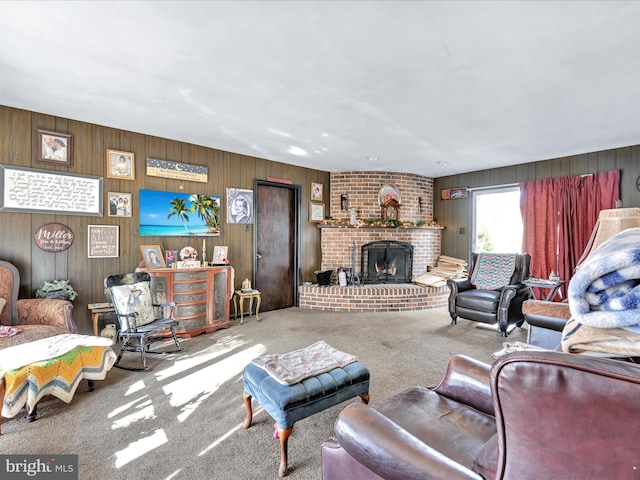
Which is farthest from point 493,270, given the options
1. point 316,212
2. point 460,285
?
point 316,212

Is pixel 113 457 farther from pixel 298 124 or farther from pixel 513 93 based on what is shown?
pixel 513 93

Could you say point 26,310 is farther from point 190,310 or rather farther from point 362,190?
point 362,190

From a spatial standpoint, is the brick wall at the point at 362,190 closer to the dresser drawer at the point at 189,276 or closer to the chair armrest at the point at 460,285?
the chair armrest at the point at 460,285

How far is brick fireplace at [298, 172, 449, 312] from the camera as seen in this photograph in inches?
207

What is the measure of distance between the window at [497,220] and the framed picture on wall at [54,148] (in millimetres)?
6145

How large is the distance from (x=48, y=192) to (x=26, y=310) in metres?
1.22

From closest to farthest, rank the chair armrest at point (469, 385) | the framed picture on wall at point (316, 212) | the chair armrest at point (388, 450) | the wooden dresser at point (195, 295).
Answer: the chair armrest at point (388, 450), the chair armrest at point (469, 385), the wooden dresser at point (195, 295), the framed picture on wall at point (316, 212)

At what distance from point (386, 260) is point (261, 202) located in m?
2.54

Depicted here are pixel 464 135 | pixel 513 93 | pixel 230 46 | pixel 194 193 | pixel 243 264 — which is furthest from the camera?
pixel 243 264

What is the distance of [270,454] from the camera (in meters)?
1.76

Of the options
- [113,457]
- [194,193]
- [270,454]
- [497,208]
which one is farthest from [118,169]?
[497,208]

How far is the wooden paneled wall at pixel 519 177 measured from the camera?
422cm

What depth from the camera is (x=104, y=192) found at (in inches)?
142

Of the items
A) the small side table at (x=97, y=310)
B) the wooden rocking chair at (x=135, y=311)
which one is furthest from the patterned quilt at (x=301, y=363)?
the small side table at (x=97, y=310)
